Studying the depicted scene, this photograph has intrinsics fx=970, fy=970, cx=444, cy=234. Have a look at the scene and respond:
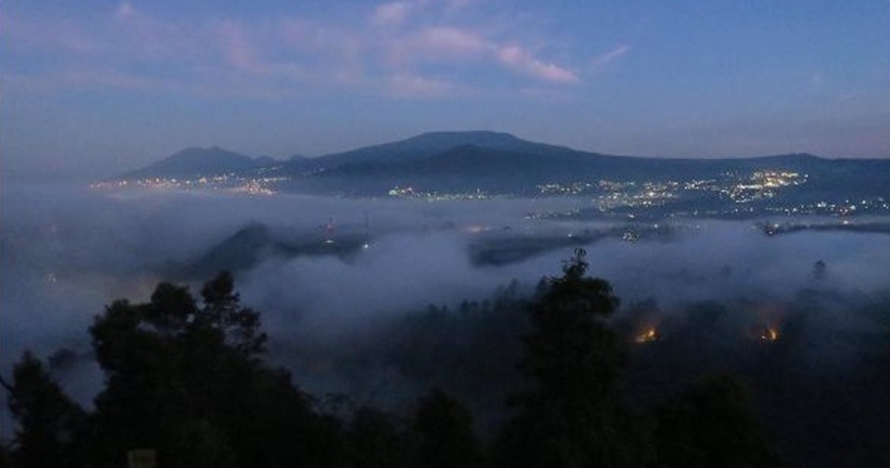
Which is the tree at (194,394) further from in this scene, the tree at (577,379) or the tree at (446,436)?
the tree at (577,379)

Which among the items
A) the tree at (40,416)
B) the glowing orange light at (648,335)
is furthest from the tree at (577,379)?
the glowing orange light at (648,335)

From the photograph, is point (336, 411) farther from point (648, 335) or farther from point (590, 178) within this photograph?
point (590, 178)

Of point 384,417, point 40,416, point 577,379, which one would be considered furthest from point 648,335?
point 40,416

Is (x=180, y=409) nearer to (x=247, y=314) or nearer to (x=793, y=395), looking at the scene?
(x=247, y=314)

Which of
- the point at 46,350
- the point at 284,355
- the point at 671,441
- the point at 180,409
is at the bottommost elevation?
the point at 284,355

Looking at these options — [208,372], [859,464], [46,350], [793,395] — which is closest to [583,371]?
[208,372]

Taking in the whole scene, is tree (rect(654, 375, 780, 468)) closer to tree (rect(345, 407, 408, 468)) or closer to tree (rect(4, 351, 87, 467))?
tree (rect(345, 407, 408, 468))

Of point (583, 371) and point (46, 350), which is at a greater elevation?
point (583, 371)
